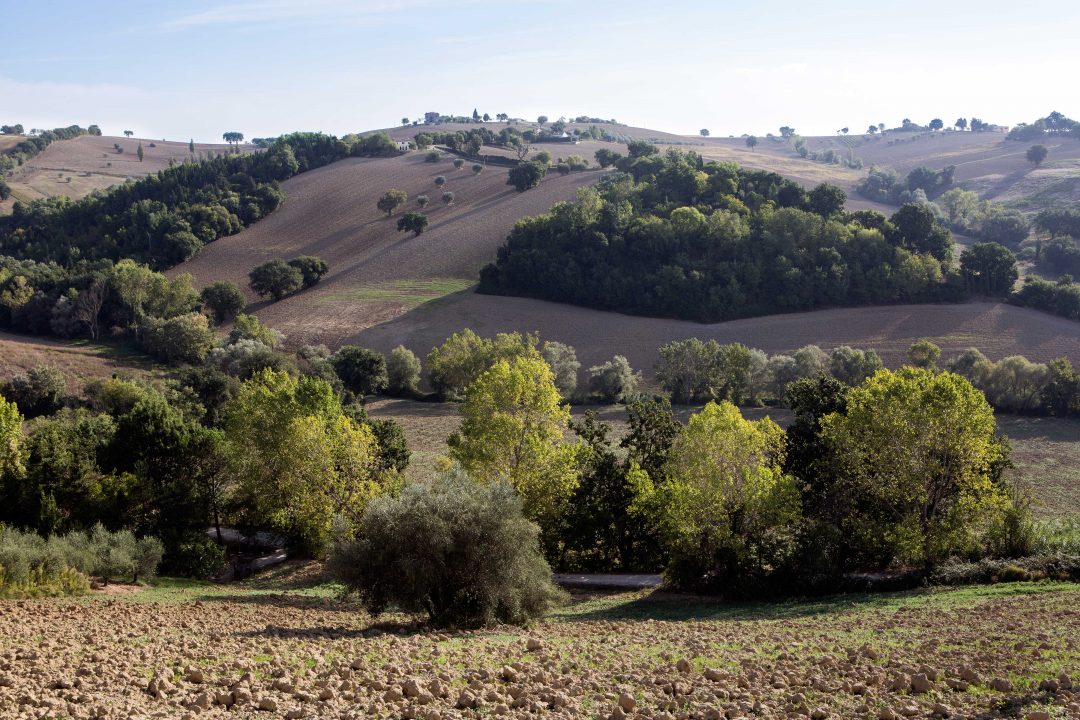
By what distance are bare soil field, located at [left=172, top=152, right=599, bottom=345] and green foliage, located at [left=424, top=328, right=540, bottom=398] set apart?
1786 centimetres

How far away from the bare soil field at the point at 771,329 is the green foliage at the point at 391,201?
36894mm

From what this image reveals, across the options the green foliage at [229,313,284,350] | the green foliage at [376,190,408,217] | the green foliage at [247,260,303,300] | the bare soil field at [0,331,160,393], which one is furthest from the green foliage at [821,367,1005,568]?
the green foliage at [376,190,408,217]

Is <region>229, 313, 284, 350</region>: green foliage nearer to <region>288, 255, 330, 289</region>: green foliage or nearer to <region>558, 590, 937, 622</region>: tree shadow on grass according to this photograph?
<region>288, 255, 330, 289</region>: green foliage

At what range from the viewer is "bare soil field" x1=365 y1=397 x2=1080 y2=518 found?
45750mm

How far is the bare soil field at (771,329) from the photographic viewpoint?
84875 mm

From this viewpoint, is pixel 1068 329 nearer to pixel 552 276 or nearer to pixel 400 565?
pixel 552 276

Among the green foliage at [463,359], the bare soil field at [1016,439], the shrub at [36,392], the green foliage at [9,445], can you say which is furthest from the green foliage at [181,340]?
the green foliage at [9,445]

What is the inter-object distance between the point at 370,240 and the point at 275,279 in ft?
74.2

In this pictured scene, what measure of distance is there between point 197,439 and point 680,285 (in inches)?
2769

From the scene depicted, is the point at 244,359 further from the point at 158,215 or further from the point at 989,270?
the point at 989,270

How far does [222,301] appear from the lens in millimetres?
96000

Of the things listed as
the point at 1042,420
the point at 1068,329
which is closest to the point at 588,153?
the point at 1068,329

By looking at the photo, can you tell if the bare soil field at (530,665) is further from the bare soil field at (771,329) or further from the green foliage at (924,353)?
the bare soil field at (771,329)

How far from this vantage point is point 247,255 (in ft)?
395
